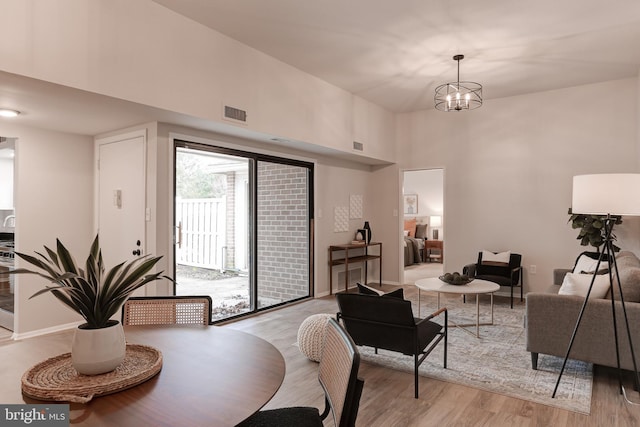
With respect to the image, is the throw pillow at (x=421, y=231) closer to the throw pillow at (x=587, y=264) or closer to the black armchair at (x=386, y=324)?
the throw pillow at (x=587, y=264)

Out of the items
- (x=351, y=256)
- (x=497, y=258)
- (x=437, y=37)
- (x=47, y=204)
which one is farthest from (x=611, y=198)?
(x=47, y=204)

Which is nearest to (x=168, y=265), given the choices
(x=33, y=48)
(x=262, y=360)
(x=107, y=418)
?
(x=33, y=48)

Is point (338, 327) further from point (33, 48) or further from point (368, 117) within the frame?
point (368, 117)

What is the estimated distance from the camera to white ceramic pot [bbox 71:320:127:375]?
4.11 feet

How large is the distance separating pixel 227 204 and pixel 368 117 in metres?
2.80

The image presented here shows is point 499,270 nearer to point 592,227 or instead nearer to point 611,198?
point 592,227

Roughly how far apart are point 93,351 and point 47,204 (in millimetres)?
3678

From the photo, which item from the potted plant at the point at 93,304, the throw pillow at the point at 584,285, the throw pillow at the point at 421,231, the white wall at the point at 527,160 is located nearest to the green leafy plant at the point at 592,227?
the white wall at the point at 527,160

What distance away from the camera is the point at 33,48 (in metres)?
2.65

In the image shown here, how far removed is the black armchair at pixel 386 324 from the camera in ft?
8.95

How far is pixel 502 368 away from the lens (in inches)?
127

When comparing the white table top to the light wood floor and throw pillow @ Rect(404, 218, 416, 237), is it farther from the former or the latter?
throw pillow @ Rect(404, 218, 416, 237)

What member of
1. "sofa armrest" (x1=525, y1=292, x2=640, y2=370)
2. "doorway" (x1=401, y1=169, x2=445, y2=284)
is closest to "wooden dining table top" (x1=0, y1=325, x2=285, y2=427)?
"sofa armrest" (x1=525, y1=292, x2=640, y2=370)

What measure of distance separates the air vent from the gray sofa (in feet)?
10.2
